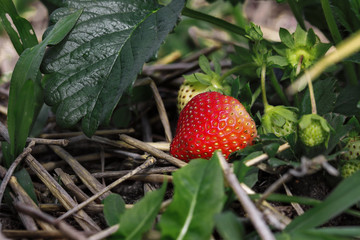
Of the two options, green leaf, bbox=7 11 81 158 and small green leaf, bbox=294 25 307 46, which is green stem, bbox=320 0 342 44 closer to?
small green leaf, bbox=294 25 307 46

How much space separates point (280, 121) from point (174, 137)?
305mm

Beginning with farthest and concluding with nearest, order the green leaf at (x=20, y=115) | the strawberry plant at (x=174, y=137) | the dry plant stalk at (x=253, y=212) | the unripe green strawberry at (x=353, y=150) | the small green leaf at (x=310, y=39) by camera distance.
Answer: the small green leaf at (x=310, y=39)
the unripe green strawberry at (x=353, y=150)
the green leaf at (x=20, y=115)
the strawberry plant at (x=174, y=137)
the dry plant stalk at (x=253, y=212)

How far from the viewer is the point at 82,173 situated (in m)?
1.15

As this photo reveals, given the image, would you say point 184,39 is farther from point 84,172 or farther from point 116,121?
point 84,172

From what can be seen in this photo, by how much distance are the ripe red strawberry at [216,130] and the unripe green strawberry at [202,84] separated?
0.44ft

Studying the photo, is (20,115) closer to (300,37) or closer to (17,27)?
(17,27)

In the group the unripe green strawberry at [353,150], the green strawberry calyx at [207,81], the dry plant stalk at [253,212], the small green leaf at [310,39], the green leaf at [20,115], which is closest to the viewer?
the dry plant stalk at [253,212]

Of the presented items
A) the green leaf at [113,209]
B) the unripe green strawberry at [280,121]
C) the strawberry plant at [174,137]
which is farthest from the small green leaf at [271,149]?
the green leaf at [113,209]

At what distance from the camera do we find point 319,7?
1.51m

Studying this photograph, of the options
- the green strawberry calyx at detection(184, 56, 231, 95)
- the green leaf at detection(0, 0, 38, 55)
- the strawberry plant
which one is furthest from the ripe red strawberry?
the green leaf at detection(0, 0, 38, 55)

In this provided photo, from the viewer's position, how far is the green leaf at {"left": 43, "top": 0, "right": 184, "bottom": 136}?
1.10 meters

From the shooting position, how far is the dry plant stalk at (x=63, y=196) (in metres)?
0.92

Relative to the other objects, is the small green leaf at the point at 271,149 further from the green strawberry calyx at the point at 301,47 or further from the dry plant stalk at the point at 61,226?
the dry plant stalk at the point at 61,226

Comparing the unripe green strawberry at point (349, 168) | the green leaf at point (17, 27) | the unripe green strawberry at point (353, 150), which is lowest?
the unripe green strawberry at point (349, 168)
